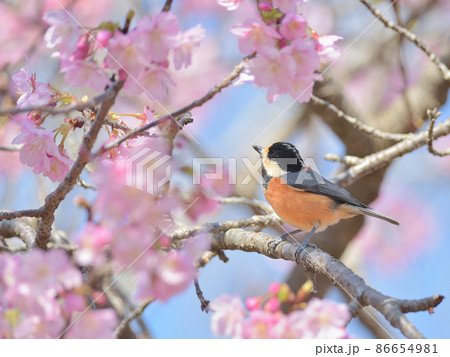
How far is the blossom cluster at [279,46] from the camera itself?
4.29 ft

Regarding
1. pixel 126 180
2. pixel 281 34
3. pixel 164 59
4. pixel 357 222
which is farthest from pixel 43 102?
pixel 357 222

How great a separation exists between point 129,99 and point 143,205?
9.52 ft

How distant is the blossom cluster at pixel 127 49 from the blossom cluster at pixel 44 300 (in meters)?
0.45

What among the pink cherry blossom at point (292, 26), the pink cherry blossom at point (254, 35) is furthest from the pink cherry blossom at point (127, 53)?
the pink cherry blossom at point (292, 26)

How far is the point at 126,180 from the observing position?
1.04 m

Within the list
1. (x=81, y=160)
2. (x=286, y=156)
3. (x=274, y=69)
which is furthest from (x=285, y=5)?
(x=286, y=156)

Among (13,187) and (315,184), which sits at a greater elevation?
(315,184)

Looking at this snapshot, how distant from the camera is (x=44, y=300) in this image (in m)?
1.05

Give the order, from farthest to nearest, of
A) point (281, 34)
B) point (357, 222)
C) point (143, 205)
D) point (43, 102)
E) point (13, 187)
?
point (13, 187) → point (357, 222) → point (43, 102) → point (281, 34) → point (143, 205)

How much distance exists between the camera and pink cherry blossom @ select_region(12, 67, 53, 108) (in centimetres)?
148

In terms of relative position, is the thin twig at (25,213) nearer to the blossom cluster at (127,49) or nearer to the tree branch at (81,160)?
Answer: the tree branch at (81,160)

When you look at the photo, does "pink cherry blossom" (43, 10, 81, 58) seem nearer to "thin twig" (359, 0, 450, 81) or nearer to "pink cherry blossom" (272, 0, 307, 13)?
"pink cherry blossom" (272, 0, 307, 13)

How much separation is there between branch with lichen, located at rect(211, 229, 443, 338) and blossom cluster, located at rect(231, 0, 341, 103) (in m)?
0.57

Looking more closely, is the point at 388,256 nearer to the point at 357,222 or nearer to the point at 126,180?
the point at 357,222
